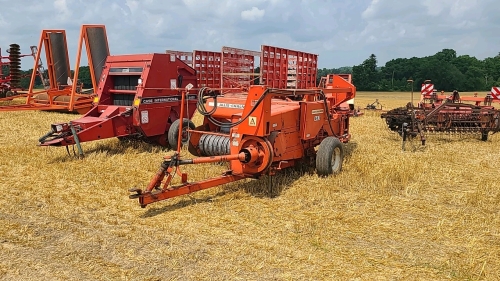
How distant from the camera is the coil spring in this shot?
20.3 ft

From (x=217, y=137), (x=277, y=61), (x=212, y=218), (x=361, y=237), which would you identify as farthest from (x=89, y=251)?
(x=277, y=61)

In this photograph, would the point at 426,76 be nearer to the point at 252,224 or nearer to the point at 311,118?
the point at 311,118

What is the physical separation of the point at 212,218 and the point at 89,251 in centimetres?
132

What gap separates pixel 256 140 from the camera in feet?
17.7

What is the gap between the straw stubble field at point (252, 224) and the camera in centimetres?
339

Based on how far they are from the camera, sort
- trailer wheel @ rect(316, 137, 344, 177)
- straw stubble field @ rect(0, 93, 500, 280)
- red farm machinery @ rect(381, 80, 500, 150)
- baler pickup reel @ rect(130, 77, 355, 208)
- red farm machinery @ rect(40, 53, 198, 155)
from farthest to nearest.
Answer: red farm machinery @ rect(381, 80, 500, 150) → red farm machinery @ rect(40, 53, 198, 155) → trailer wheel @ rect(316, 137, 344, 177) → baler pickup reel @ rect(130, 77, 355, 208) → straw stubble field @ rect(0, 93, 500, 280)

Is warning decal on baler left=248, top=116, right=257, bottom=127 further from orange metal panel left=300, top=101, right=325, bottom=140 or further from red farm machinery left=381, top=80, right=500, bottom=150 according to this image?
red farm machinery left=381, top=80, right=500, bottom=150

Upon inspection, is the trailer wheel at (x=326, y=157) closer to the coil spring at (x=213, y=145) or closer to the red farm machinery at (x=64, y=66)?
the coil spring at (x=213, y=145)

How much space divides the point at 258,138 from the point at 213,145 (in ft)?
3.75

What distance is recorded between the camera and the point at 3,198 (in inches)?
197

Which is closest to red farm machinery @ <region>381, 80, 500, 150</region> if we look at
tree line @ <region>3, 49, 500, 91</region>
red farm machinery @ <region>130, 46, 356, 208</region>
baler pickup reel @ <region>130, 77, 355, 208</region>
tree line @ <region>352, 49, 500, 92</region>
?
red farm machinery @ <region>130, 46, 356, 208</region>

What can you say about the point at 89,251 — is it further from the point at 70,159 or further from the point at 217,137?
the point at 70,159

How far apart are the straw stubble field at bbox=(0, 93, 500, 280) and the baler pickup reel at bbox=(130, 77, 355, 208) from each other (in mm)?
251

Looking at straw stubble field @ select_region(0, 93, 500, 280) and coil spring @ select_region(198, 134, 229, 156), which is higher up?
coil spring @ select_region(198, 134, 229, 156)
